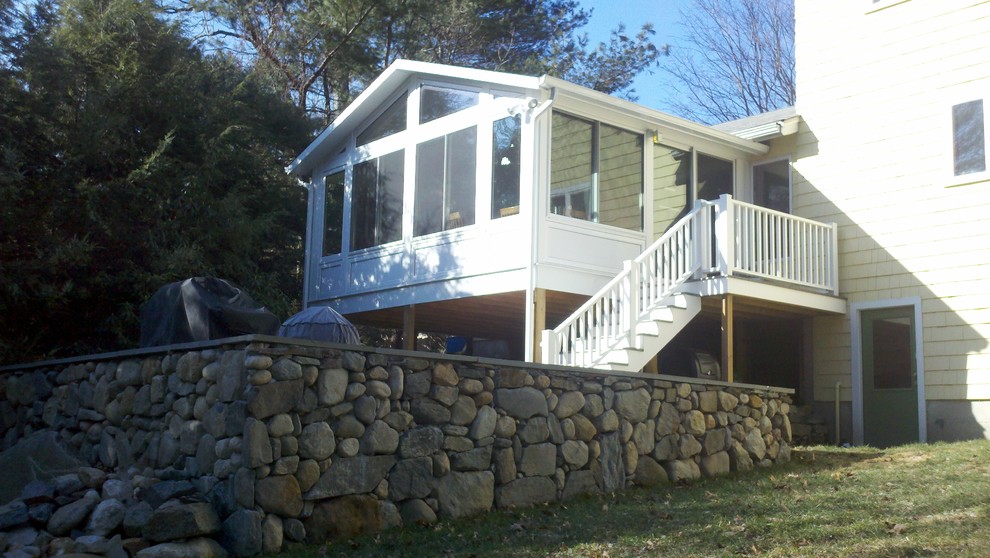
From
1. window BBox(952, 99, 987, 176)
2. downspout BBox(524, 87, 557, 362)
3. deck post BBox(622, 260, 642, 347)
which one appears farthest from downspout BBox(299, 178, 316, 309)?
window BBox(952, 99, 987, 176)

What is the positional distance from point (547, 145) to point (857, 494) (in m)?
5.73

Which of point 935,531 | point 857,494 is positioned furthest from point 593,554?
point 857,494

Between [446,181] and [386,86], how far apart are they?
1.95 meters

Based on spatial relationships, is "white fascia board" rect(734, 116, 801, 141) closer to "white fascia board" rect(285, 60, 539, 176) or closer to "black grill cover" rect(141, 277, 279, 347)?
"white fascia board" rect(285, 60, 539, 176)

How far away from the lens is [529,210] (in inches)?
470

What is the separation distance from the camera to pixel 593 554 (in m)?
6.49

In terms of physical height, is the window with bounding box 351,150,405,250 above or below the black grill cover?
above

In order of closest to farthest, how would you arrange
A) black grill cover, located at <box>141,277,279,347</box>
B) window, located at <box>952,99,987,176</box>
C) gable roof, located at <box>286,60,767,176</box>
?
black grill cover, located at <box>141,277,279,347</box>
gable roof, located at <box>286,60,767,176</box>
window, located at <box>952,99,987,176</box>

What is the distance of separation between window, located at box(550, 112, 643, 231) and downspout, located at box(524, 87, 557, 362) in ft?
1.07

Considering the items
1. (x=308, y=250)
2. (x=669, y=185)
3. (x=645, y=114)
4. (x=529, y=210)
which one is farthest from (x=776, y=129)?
(x=308, y=250)

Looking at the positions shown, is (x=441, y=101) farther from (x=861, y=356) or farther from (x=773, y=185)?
(x=861, y=356)

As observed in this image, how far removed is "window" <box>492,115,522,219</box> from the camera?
12.3 m

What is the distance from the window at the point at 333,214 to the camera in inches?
607

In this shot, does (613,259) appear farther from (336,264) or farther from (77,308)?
(77,308)
